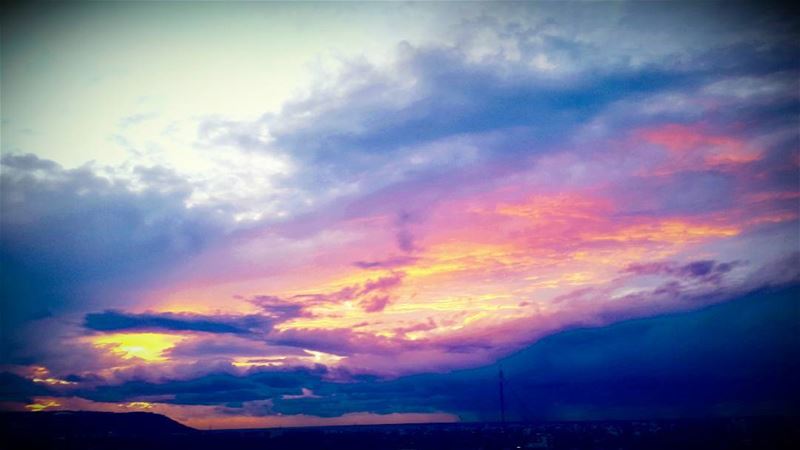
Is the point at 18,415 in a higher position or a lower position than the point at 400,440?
higher

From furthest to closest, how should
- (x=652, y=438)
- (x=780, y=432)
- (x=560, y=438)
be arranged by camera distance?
1. (x=560, y=438)
2. (x=652, y=438)
3. (x=780, y=432)

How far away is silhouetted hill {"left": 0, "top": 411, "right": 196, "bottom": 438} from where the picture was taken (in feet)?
429

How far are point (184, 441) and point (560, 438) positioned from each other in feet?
370

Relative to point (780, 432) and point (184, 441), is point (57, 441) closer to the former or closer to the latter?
point (184, 441)

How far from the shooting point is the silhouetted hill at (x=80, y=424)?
429 feet

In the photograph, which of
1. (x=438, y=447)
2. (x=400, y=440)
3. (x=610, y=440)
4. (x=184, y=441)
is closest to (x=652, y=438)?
(x=610, y=440)

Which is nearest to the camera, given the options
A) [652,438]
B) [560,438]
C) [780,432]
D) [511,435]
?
[780,432]

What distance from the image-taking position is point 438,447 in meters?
135

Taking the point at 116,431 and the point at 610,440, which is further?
the point at 116,431

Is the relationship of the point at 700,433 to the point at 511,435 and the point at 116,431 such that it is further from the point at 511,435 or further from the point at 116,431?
the point at 116,431

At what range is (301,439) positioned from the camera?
548 feet

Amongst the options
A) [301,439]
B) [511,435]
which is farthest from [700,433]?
[301,439]

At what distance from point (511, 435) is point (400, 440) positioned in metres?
Result: 34.7

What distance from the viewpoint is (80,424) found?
495 feet
